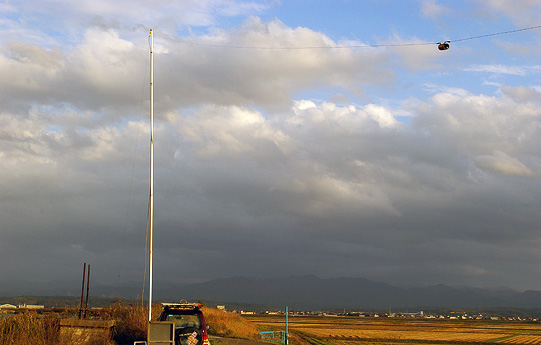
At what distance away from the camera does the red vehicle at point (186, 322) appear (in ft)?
58.7

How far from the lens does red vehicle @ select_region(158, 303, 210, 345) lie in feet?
58.7

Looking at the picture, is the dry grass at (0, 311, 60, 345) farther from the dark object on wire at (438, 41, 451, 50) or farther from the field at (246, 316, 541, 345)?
the field at (246, 316, 541, 345)

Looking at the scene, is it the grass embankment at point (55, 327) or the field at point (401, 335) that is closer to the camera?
the grass embankment at point (55, 327)

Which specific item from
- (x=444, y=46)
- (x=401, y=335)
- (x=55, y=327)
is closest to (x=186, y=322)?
(x=55, y=327)

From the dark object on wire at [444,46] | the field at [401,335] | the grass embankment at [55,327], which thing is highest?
the dark object on wire at [444,46]

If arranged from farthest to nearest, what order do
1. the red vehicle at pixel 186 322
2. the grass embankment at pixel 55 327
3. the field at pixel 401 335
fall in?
the field at pixel 401 335, the grass embankment at pixel 55 327, the red vehicle at pixel 186 322

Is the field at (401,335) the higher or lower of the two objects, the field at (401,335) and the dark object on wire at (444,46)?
the lower

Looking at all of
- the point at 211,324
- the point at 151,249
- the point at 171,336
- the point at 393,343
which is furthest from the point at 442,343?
the point at 171,336

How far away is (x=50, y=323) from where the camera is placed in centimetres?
2133

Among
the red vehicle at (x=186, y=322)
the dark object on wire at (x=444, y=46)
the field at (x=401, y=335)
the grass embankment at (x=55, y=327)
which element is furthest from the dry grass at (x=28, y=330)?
the field at (x=401, y=335)

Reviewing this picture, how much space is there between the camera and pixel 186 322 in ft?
59.9

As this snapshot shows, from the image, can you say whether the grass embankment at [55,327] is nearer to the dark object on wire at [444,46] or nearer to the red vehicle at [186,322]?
the red vehicle at [186,322]

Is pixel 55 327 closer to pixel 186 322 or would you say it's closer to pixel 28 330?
pixel 28 330

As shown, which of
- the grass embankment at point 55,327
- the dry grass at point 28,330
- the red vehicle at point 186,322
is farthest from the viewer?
the grass embankment at point 55,327
